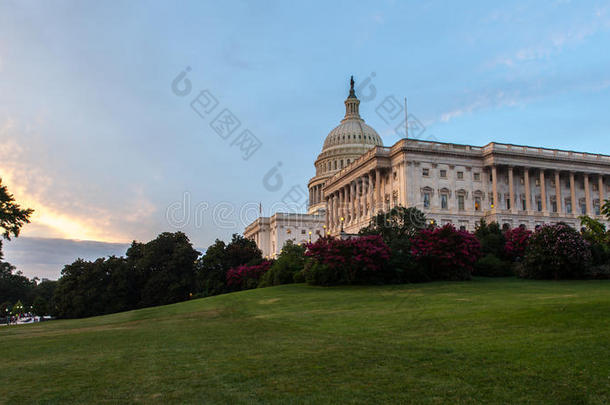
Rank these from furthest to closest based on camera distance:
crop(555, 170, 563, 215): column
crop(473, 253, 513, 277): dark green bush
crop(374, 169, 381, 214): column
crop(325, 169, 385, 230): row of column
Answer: crop(325, 169, 385, 230): row of column, crop(374, 169, 381, 214): column, crop(555, 170, 563, 215): column, crop(473, 253, 513, 277): dark green bush

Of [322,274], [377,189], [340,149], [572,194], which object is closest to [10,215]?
[322,274]

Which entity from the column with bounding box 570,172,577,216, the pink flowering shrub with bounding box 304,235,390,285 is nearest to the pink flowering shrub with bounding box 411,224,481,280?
the pink flowering shrub with bounding box 304,235,390,285

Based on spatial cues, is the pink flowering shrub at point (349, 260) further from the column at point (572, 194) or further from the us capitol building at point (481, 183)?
the column at point (572, 194)

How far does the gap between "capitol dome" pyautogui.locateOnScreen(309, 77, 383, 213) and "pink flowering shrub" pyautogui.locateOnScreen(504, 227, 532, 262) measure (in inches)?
3499

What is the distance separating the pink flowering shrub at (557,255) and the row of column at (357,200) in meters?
35.2

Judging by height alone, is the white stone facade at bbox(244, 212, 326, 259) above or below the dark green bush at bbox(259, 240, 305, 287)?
above

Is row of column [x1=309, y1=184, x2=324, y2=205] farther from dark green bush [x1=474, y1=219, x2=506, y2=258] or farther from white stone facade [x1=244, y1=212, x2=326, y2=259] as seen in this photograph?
dark green bush [x1=474, y1=219, x2=506, y2=258]

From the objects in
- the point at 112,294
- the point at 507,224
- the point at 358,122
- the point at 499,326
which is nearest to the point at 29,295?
the point at 112,294

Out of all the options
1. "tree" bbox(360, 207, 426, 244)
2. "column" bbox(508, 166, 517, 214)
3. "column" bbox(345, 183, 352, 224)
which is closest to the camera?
"tree" bbox(360, 207, 426, 244)

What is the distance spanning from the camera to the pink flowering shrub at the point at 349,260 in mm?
48594

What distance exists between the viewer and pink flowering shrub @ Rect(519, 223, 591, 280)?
46.6 meters

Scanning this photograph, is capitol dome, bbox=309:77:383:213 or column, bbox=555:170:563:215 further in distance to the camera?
capitol dome, bbox=309:77:383:213

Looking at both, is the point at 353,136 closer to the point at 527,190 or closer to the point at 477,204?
the point at 477,204

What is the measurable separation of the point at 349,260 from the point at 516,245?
21.8 metres
